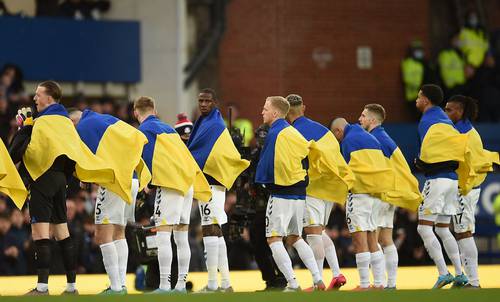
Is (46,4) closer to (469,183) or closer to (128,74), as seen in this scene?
(128,74)

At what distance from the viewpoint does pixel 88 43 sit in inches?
1126

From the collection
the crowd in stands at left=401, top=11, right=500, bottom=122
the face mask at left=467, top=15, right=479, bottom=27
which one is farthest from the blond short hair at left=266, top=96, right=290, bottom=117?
Result: the face mask at left=467, top=15, right=479, bottom=27

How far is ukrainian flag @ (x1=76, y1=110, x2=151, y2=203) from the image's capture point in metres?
17.6

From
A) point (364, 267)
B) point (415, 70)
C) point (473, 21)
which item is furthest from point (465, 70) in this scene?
point (364, 267)

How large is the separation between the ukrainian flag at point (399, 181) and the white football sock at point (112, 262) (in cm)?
370

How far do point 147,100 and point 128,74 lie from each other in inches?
438

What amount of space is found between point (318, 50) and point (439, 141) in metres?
11.7

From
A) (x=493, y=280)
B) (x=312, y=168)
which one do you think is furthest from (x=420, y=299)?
(x=493, y=280)

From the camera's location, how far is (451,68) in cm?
3089

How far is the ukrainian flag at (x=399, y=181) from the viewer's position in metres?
19.2

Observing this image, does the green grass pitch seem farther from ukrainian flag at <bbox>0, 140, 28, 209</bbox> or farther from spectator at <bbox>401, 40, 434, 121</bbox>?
spectator at <bbox>401, 40, 434, 121</bbox>

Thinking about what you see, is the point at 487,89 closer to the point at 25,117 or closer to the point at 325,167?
the point at 325,167

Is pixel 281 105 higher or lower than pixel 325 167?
higher

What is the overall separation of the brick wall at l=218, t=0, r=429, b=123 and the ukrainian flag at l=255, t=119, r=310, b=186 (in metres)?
11.2
